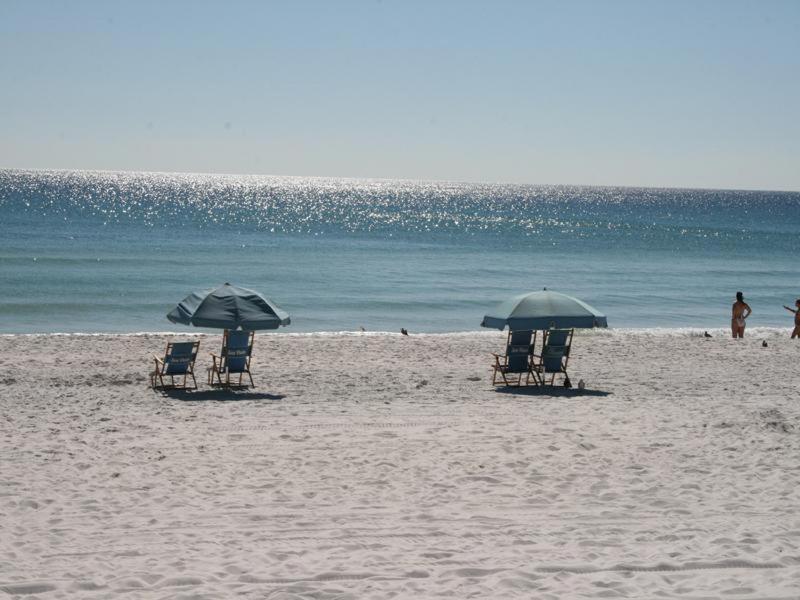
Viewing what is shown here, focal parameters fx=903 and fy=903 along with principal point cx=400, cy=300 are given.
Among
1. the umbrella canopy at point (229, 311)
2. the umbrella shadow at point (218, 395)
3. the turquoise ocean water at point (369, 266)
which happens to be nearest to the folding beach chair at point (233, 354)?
the umbrella shadow at point (218, 395)

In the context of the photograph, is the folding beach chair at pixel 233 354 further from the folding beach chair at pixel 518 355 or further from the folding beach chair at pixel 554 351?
the folding beach chair at pixel 554 351

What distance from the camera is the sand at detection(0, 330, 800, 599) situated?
20.1 feet

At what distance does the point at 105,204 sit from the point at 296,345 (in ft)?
261

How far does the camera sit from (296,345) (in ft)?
60.2

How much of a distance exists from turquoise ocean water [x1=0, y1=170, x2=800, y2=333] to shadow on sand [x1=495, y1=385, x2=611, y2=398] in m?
12.3

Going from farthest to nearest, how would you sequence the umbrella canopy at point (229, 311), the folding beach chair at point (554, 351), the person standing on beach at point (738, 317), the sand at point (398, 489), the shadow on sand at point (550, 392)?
the person standing on beach at point (738, 317)
the folding beach chair at point (554, 351)
the shadow on sand at point (550, 392)
the umbrella canopy at point (229, 311)
the sand at point (398, 489)

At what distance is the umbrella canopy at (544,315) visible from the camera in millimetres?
12625

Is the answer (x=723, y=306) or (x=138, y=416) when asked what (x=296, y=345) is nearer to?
(x=138, y=416)

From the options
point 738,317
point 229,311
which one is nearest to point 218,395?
point 229,311

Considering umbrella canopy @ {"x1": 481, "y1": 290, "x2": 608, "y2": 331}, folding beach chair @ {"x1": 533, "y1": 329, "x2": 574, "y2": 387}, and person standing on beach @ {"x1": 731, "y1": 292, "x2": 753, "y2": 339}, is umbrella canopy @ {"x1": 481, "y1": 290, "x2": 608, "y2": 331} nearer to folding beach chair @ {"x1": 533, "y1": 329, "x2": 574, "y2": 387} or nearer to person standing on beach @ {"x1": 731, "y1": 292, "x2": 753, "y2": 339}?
folding beach chair @ {"x1": 533, "y1": 329, "x2": 574, "y2": 387}

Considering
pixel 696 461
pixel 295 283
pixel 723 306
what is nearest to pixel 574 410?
pixel 696 461

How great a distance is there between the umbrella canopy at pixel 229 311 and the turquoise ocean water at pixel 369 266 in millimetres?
12079

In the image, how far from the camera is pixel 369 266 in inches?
1703

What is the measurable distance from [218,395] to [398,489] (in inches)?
205
